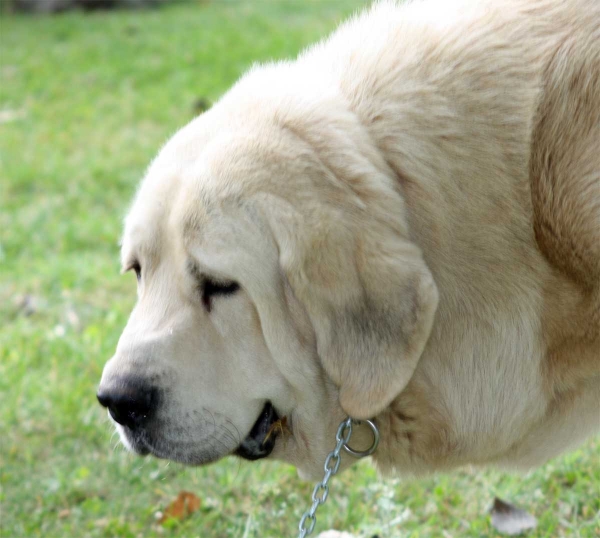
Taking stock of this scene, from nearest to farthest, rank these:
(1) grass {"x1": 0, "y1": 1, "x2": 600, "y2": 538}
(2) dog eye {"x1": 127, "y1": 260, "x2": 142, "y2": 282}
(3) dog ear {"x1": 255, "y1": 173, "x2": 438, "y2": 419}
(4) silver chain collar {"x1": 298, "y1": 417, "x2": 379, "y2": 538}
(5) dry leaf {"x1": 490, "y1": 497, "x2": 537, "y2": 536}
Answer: (3) dog ear {"x1": 255, "y1": 173, "x2": 438, "y2": 419} → (4) silver chain collar {"x1": 298, "y1": 417, "x2": 379, "y2": 538} → (2) dog eye {"x1": 127, "y1": 260, "x2": 142, "y2": 282} → (5) dry leaf {"x1": 490, "y1": 497, "x2": 537, "y2": 536} → (1) grass {"x1": 0, "y1": 1, "x2": 600, "y2": 538}

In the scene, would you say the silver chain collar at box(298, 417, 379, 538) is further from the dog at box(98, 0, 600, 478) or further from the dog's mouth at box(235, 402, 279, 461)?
the dog's mouth at box(235, 402, 279, 461)

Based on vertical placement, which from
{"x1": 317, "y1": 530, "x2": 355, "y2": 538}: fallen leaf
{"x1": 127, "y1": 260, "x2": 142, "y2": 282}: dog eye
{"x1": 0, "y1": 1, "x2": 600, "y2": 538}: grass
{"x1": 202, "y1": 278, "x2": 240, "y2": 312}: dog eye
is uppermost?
{"x1": 202, "y1": 278, "x2": 240, "y2": 312}: dog eye

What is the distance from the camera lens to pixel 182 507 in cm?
354

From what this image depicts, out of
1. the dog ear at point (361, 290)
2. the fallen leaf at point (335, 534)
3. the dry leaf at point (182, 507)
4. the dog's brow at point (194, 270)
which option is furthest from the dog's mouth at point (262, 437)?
the dry leaf at point (182, 507)

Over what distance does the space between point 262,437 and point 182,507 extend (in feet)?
3.18

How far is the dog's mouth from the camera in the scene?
2729mm

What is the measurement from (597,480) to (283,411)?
1.50 meters

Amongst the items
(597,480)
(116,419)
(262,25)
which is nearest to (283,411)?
(116,419)

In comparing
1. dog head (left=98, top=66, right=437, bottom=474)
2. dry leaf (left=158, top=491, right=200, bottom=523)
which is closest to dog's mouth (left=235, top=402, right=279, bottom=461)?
dog head (left=98, top=66, right=437, bottom=474)

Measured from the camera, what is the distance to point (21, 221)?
6758 millimetres

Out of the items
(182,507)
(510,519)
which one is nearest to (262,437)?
(182,507)

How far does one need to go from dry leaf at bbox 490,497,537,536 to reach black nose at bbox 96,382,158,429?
1460 mm

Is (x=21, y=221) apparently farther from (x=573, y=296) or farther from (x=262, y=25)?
(x=262, y=25)

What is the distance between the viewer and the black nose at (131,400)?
259cm
